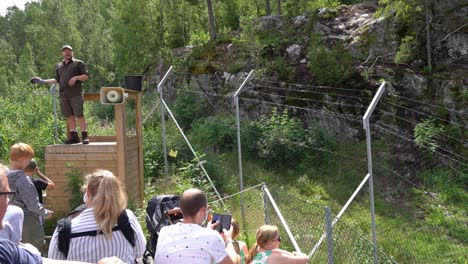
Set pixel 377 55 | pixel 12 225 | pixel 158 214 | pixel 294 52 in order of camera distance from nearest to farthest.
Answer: pixel 12 225
pixel 158 214
pixel 377 55
pixel 294 52

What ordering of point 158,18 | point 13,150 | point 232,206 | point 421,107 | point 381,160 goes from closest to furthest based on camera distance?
point 13,150 < point 232,206 < point 381,160 < point 421,107 < point 158,18

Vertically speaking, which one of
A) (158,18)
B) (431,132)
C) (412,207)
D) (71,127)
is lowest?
(412,207)

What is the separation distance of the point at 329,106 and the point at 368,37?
305 centimetres

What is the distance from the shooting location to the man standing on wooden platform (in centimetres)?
633

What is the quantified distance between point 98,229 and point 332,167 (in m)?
8.24

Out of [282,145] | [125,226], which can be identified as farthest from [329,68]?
[125,226]

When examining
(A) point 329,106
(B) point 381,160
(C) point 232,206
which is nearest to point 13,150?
(C) point 232,206

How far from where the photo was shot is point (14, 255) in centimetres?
182

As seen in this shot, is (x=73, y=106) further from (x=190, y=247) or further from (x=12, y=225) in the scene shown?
(x=190, y=247)

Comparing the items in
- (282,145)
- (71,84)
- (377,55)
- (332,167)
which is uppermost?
(377,55)

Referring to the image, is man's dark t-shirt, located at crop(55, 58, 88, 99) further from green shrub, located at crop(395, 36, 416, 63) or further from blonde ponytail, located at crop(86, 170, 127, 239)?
green shrub, located at crop(395, 36, 416, 63)

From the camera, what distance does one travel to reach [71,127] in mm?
6633

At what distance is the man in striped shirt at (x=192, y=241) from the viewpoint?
2.62 m

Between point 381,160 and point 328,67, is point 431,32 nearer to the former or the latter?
point 328,67
